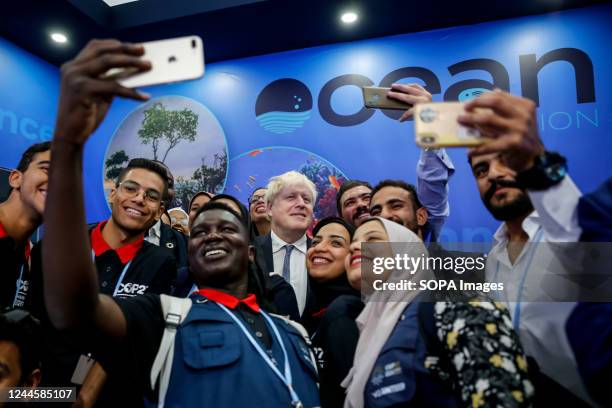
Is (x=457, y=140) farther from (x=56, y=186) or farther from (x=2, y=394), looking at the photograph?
(x=2, y=394)

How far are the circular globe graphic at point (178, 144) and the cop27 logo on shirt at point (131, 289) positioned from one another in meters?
3.08

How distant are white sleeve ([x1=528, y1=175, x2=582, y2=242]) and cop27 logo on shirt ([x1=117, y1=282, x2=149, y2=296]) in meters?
1.76

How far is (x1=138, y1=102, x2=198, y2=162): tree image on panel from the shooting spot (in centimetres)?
548

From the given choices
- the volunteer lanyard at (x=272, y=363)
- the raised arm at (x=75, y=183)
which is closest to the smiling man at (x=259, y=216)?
the volunteer lanyard at (x=272, y=363)

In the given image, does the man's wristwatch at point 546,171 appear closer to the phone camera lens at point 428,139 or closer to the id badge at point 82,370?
the phone camera lens at point 428,139

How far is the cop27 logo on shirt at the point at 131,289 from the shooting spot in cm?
219

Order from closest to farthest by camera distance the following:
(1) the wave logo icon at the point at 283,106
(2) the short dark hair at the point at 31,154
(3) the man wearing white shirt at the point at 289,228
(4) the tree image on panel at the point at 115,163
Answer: (2) the short dark hair at the point at 31,154 < (3) the man wearing white shirt at the point at 289,228 < (1) the wave logo icon at the point at 283,106 < (4) the tree image on panel at the point at 115,163

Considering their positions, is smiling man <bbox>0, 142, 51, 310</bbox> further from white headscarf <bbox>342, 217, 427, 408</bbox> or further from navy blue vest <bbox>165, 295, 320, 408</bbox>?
white headscarf <bbox>342, 217, 427, 408</bbox>

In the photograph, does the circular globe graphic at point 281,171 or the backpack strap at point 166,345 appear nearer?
the backpack strap at point 166,345

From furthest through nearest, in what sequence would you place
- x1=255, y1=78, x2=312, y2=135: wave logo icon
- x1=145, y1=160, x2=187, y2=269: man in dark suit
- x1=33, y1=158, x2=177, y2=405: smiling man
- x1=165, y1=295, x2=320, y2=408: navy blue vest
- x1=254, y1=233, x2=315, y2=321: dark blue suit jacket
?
x1=255, y1=78, x2=312, y2=135: wave logo icon, x1=145, y1=160, x2=187, y2=269: man in dark suit, x1=254, y1=233, x2=315, y2=321: dark blue suit jacket, x1=33, y1=158, x2=177, y2=405: smiling man, x1=165, y1=295, x2=320, y2=408: navy blue vest

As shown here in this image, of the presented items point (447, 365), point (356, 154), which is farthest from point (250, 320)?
point (356, 154)

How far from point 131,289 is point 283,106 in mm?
3444

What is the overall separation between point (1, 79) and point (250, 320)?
485cm

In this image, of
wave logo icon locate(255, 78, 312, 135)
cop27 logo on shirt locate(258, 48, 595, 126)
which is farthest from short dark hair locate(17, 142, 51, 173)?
cop27 logo on shirt locate(258, 48, 595, 126)
